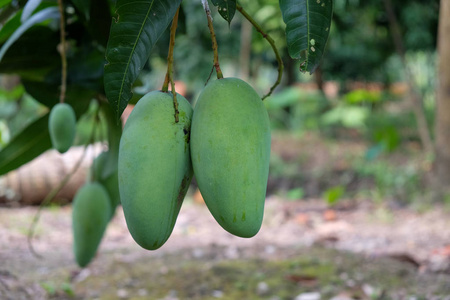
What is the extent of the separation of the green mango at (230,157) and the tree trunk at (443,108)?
9.24 feet

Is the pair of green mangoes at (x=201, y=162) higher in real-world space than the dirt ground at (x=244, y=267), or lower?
higher

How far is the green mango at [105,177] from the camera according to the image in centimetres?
116

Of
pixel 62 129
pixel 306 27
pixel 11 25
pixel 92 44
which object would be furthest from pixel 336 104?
pixel 306 27

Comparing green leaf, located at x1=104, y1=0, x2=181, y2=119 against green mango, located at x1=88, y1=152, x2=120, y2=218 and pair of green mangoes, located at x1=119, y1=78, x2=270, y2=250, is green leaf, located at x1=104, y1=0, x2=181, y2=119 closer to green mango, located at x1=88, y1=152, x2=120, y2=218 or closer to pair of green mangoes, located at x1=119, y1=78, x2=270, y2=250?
pair of green mangoes, located at x1=119, y1=78, x2=270, y2=250

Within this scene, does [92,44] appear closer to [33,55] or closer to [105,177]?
[33,55]

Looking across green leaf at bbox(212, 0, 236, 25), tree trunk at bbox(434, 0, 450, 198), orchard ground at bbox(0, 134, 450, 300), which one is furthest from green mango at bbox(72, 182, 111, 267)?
tree trunk at bbox(434, 0, 450, 198)

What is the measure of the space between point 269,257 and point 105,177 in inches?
40.9

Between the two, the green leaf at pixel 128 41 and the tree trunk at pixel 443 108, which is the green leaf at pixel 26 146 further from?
the tree trunk at pixel 443 108

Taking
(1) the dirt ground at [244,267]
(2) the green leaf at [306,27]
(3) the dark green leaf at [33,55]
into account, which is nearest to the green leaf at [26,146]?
(3) the dark green leaf at [33,55]

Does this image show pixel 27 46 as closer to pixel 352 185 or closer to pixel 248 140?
pixel 248 140

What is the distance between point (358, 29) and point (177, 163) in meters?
7.38

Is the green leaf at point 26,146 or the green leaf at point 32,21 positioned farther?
the green leaf at point 26,146

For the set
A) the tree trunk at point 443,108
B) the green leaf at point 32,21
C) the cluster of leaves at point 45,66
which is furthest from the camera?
the tree trunk at point 443,108

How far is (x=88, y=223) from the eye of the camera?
40.3 inches
